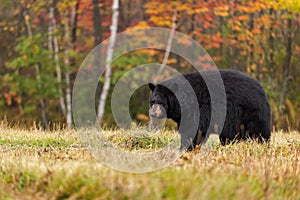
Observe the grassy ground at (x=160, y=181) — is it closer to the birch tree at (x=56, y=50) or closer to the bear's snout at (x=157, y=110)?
the bear's snout at (x=157, y=110)

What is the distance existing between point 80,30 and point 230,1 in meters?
6.95

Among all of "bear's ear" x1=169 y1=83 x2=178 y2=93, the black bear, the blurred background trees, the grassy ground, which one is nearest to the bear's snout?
the black bear

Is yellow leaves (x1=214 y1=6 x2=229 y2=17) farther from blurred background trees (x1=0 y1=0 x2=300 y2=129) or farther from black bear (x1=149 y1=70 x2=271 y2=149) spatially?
black bear (x1=149 y1=70 x2=271 y2=149)

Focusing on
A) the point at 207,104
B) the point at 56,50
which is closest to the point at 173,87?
the point at 207,104

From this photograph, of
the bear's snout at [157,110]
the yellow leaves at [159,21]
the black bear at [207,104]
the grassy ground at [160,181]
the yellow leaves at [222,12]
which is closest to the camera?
the grassy ground at [160,181]

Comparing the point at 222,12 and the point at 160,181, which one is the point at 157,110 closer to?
the point at 160,181

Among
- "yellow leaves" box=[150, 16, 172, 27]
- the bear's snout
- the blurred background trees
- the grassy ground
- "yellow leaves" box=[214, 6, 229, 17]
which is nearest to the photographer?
the grassy ground

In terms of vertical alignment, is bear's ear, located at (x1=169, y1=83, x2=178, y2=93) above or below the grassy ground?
above

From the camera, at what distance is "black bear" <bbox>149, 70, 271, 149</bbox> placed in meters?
6.76

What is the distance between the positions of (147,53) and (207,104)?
12.0 m

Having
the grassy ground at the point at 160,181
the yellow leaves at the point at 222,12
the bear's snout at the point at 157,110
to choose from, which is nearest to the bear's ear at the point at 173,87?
the bear's snout at the point at 157,110

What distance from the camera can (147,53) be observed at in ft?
61.2

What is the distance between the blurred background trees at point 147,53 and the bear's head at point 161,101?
322 inches

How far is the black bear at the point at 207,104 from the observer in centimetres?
676
